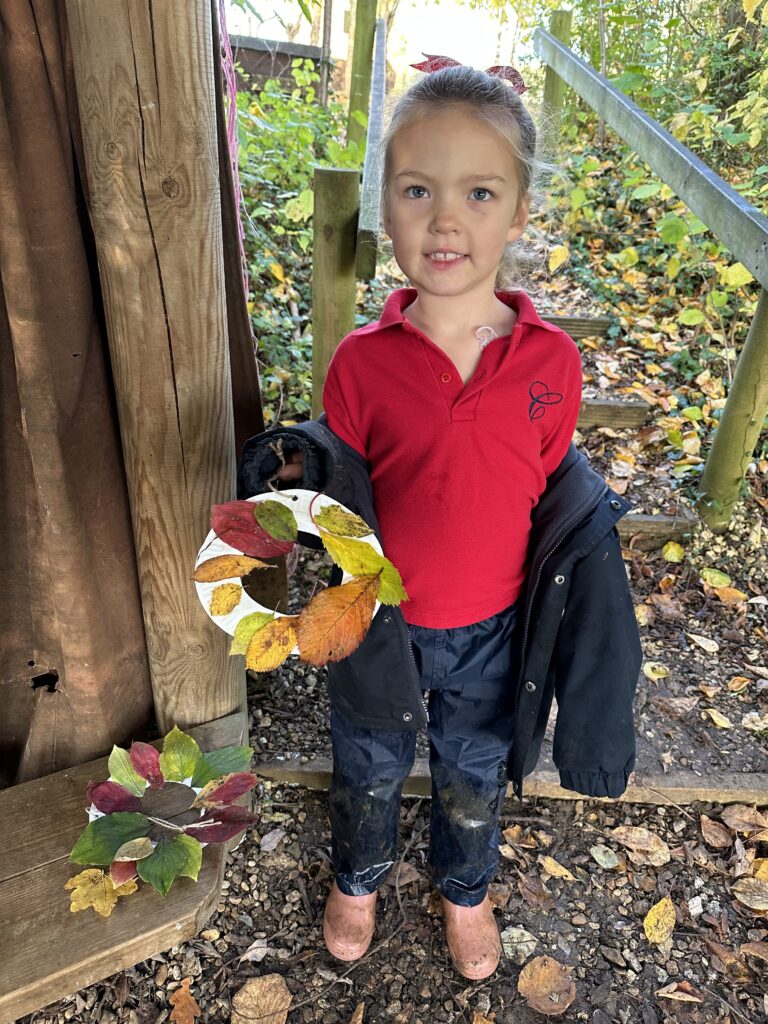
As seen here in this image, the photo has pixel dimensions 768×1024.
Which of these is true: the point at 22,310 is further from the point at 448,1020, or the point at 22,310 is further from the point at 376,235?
the point at 448,1020

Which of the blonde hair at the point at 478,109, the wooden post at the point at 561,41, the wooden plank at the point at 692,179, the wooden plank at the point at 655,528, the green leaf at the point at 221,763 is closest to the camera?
the blonde hair at the point at 478,109

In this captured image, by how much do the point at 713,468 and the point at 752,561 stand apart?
458mm

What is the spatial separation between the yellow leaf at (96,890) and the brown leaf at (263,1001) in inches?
21.8

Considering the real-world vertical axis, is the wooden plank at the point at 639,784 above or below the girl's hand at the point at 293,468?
below

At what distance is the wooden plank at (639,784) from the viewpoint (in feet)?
Result: 7.67

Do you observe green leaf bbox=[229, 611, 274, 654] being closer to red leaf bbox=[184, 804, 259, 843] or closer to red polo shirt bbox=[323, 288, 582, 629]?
red polo shirt bbox=[323, 288, 582, 629]

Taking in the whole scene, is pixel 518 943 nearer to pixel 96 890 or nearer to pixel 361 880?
pixel 361 880

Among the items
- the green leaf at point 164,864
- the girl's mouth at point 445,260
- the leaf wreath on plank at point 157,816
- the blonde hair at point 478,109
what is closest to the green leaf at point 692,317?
the blonde hair at point 478,109

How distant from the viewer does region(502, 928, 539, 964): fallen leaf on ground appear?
2.01 meters

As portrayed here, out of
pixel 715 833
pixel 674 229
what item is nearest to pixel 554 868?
pixel 715 833

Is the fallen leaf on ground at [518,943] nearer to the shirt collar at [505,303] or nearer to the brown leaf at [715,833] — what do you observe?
the brown leaf at [715,833]

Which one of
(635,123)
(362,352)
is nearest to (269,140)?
(635,123)

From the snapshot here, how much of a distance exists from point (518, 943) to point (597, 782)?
67 cm

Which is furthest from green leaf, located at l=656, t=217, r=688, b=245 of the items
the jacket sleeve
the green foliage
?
the jacket sleeve
